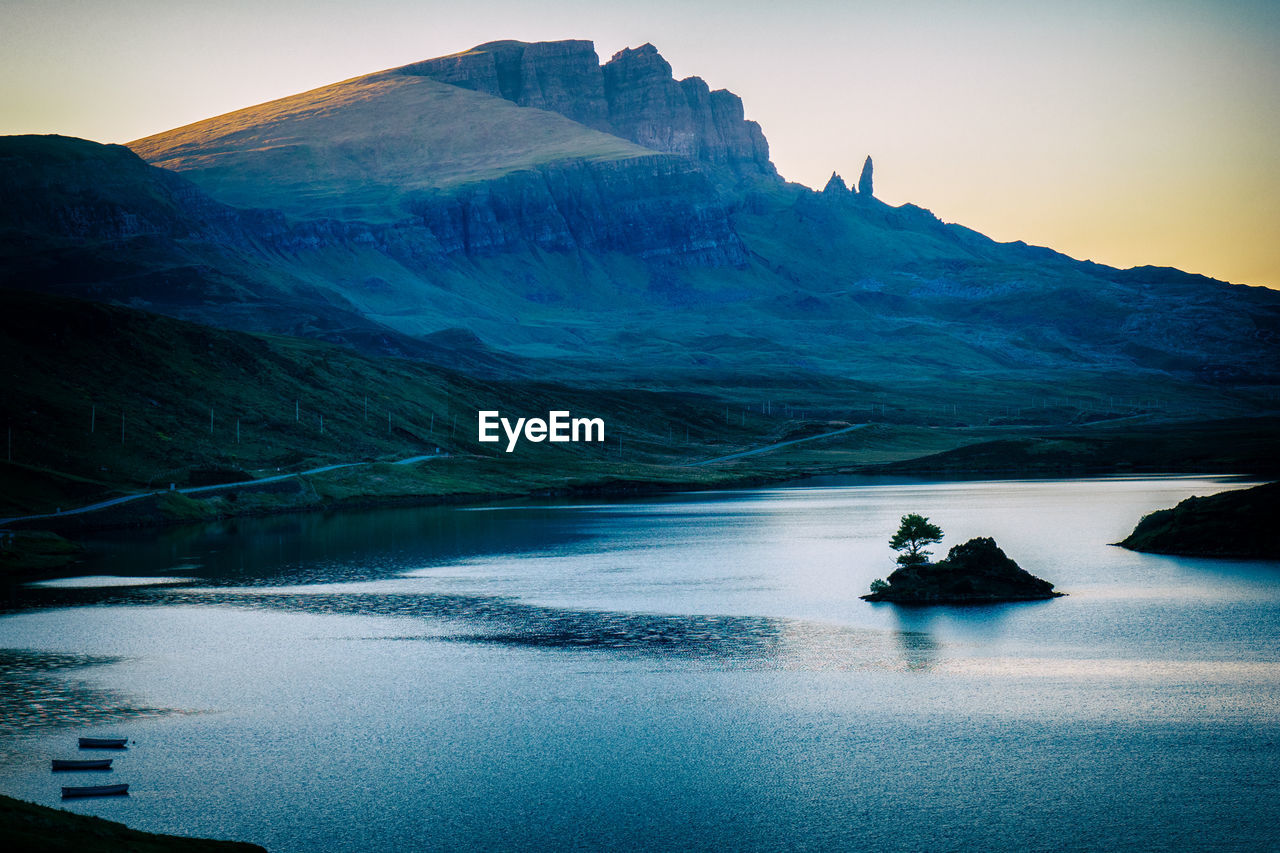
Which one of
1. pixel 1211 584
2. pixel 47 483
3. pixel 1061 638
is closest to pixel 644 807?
pixel 1061 638

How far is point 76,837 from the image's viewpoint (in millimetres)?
36625

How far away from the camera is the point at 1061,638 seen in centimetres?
7800

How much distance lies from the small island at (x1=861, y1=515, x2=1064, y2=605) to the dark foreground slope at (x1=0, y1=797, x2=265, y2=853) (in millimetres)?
66545

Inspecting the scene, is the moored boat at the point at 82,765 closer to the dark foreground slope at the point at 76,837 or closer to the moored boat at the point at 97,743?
the moored boat at the point at 97,743

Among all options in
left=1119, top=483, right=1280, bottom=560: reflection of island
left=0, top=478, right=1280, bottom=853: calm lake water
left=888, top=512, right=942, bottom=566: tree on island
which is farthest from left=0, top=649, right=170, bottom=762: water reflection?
left=1119, top=483, right=1280, bottom=560: reflection of island

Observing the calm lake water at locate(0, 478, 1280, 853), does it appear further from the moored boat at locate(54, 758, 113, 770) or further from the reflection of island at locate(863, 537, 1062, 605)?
the reflection of island at locate(863, 537, 1062, 605)

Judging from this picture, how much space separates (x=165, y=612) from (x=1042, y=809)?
235 feet

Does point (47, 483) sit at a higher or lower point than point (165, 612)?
higher

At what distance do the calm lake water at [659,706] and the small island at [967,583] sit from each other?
10.6 ft

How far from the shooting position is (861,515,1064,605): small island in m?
96.4

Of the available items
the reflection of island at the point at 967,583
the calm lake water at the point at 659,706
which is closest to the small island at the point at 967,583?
the reflection of island at the point at 967,583

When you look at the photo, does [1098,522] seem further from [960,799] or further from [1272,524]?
[960,799]

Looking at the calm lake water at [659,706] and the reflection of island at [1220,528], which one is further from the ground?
the reflection of island at [1220,528]

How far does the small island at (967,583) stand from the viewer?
9638cm
